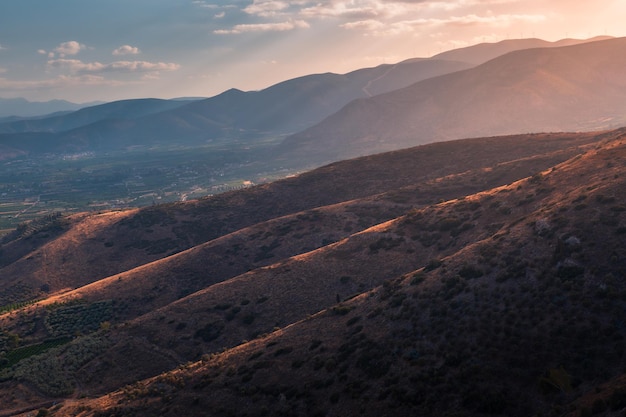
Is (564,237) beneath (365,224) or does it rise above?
above

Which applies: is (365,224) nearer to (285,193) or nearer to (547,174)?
(547,174)

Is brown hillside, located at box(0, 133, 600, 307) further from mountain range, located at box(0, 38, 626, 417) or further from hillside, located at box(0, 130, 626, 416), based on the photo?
mountain range, located at box(0, 38, 626, 417)

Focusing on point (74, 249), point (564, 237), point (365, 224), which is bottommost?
point (74, 249)

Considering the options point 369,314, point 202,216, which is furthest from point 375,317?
point 202,216

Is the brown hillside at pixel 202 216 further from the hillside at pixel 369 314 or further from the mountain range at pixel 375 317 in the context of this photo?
the mountain range at pixel 375 317

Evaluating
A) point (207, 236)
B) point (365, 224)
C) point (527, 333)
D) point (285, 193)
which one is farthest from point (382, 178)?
point (527, 333)

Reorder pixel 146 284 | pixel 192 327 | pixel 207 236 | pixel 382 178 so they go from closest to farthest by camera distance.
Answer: pixel 192 327
pixel 146 284
pixel 207 236
pixel 382 178

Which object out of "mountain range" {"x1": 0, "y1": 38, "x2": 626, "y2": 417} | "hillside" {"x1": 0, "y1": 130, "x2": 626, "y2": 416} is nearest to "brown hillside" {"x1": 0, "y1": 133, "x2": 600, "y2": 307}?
"hillside" {"x1": 0, "y1": 130, "x2": 626, "y2": 416}

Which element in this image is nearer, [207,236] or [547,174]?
[547,174]
